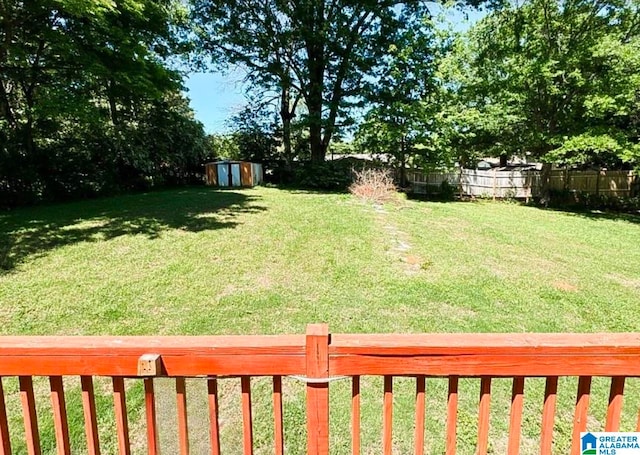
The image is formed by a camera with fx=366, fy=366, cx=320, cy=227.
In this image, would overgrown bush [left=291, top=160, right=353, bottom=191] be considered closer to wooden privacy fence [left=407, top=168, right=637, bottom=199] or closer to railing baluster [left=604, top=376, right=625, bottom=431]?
wooden privacy fence [left=407, top=168, right=637, bottom=199]

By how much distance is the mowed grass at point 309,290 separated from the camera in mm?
2334

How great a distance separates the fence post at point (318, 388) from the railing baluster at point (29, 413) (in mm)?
859

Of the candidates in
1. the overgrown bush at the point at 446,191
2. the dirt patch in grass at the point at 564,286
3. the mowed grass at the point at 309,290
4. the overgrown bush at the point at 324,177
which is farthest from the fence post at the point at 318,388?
the overgrown bush at the point at 324,177

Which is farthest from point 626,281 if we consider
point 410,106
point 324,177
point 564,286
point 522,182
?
point 324,177

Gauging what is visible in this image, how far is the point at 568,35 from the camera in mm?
11188

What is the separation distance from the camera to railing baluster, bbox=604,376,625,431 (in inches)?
42.6

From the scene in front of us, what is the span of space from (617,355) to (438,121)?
12758 millimetres

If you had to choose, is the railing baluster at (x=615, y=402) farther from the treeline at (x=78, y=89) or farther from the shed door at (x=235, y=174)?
the shed door at (x=235, y=174)

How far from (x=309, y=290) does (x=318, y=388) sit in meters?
3.18

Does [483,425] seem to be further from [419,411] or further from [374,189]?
[374,189]

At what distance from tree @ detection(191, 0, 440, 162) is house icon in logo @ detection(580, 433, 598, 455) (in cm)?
1505

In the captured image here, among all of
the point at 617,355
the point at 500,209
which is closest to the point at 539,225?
the point at 500,209

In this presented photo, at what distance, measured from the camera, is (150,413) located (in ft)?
3.73

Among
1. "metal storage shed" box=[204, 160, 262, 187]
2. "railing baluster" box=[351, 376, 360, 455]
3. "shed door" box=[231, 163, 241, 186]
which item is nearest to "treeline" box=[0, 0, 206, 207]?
"metal storage shed" box=[204, 160, 262, 187]
